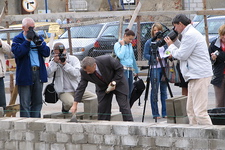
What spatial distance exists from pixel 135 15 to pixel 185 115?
5.63m

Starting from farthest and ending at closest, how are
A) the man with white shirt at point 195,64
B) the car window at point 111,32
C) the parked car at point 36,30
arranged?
the car window at point 111,32
the parked car at point 36,30
the man with white shirt at point 195,64

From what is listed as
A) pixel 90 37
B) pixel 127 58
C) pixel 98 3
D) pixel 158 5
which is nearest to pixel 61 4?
pixel 98 3

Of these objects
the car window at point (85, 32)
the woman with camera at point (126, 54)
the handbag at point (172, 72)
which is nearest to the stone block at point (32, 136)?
the woman with camera at point (126, 54)

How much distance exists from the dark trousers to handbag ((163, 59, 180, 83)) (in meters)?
1.84

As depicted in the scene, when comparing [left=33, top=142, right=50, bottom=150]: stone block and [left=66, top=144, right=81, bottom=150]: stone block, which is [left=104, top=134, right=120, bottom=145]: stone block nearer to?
[left=66, top=144, right=81, bottom=150]: stone block

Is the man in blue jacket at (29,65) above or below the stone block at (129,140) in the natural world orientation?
above

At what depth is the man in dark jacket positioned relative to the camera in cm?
893

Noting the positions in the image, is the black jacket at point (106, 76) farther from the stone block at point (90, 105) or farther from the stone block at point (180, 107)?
the stone block at point (180, 107)

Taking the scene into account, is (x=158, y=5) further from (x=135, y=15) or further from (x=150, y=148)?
(x=150, y=148)

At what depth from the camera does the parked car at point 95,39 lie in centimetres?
1783

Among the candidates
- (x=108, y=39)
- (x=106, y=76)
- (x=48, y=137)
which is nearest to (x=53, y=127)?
(x=48, y=137)

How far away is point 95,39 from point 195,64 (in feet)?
36.0

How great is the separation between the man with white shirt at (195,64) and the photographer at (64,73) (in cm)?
250

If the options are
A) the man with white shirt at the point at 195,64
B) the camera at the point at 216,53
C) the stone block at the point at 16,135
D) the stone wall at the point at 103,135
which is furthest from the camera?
the camera at the point at 216,53
